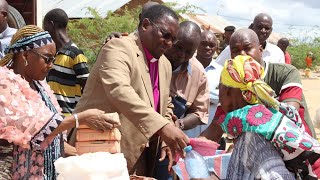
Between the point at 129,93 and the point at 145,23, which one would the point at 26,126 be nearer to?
the point at 129,93

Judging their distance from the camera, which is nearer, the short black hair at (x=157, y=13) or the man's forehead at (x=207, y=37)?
the short black hair at (x=157, y=13)

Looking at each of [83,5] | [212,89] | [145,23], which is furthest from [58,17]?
[83,5]

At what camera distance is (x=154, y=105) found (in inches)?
156

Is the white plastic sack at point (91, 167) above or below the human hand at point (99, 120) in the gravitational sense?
below

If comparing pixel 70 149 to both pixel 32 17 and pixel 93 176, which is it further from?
pixel 32 17

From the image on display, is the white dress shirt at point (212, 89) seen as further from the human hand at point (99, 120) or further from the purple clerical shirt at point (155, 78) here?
the human hand at point (99, 120)

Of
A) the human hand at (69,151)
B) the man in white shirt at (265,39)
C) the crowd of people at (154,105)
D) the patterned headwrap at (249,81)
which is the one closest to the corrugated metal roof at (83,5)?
the man in white shirt at (265,39)

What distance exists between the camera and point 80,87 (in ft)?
17.4

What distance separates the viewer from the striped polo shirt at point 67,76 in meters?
5.20

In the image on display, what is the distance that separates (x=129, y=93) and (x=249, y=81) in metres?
0.87

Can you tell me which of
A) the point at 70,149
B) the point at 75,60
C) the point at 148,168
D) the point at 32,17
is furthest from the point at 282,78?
the point at 32,17

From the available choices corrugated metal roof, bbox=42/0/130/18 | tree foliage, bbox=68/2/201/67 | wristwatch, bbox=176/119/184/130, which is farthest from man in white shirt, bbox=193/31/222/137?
corrugated metal roof, bbox=42/0/130/18

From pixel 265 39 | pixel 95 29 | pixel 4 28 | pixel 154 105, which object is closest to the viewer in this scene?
pixel 154 105

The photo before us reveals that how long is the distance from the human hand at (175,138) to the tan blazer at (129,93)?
40 millimetres
